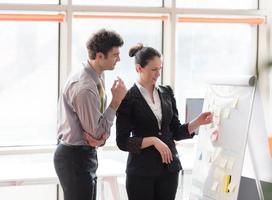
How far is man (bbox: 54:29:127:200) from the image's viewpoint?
93.7 inches

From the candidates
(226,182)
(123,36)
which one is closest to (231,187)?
(226,182)

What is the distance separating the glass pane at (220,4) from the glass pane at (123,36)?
30 cm

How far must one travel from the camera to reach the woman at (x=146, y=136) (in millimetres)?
2689

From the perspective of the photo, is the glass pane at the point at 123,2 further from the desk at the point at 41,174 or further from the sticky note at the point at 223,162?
the sticky note at the point at 223,162

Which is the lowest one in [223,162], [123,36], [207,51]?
[223,162]

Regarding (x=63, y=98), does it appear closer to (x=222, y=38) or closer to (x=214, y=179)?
(x=214, y=179)

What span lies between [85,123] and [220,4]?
2.48 m

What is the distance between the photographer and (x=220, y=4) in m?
4.33

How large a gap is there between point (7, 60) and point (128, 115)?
64.2 inches

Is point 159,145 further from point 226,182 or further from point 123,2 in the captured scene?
point 123,2

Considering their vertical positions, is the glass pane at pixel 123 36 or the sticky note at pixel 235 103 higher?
the glass pane at pixel 123 36

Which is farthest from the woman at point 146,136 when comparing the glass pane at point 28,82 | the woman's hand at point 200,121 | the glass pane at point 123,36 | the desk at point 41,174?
the glass pane at point 28,82

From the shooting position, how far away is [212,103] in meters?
3.19

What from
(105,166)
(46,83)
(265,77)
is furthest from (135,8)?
(265,77)
